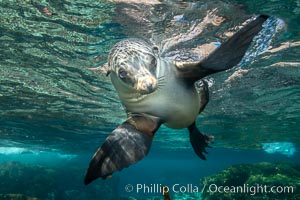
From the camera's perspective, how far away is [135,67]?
12.6 ft

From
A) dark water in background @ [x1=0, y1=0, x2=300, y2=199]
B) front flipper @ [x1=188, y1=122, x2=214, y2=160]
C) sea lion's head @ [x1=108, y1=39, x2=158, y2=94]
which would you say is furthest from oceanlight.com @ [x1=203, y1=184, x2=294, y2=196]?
sea lion's head @ [x1=108, y1=39, x2=158, y2=94]

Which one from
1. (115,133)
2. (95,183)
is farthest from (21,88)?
(95,183)

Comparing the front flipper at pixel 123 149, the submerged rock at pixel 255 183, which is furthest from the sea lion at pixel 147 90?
the submerged rock at pixel 255 183

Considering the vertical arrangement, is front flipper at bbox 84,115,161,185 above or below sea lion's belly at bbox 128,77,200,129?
below

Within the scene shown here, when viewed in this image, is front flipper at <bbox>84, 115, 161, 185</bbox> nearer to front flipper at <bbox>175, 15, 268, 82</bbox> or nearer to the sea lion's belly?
the sea lion's belly

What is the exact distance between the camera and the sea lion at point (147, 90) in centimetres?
378

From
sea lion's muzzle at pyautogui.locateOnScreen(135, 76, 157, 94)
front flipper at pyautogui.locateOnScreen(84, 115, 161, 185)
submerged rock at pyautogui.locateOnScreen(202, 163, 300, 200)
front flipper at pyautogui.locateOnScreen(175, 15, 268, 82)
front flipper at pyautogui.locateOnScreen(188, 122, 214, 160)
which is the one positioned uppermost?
front flipper at pyautogui.locateOnScreen(175, 15, 268, 82)

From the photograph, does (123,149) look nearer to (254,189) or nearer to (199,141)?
(199,141)

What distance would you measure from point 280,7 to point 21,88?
1207 cm

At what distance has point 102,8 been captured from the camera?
7184 mm

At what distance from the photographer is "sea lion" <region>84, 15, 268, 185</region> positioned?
A: 12.4ft

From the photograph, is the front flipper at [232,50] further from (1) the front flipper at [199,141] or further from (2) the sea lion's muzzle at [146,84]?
(1) the front flipper at [199,141]

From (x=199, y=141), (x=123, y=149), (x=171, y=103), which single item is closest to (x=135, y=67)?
(x=171, y=103)

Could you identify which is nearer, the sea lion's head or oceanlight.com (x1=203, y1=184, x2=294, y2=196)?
the sea lion's head
